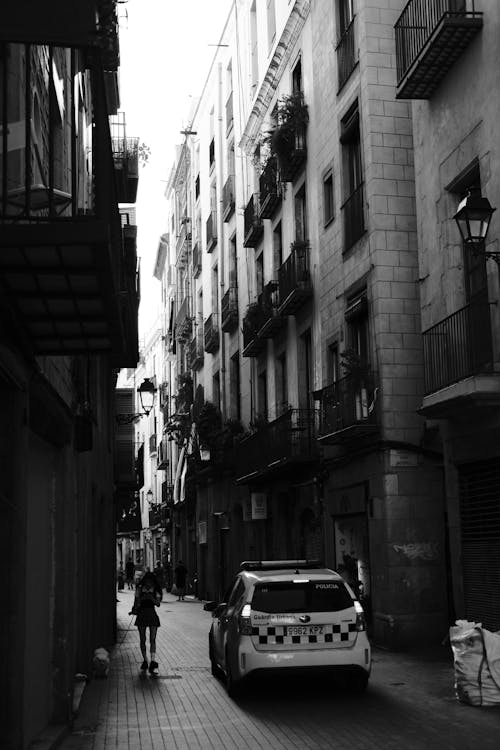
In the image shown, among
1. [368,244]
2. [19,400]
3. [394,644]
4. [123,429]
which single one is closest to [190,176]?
[123,429]

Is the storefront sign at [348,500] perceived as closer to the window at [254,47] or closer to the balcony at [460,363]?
the balcony at [460,363]

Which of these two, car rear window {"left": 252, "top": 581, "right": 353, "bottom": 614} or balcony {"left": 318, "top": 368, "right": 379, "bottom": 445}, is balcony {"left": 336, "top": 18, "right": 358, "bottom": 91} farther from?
car rear window {"left": 252, "top": 581, "right": 353, "bottom": 614}

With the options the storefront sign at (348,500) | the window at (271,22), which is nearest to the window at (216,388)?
the window at (271,22)

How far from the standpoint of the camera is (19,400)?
816 centimetres

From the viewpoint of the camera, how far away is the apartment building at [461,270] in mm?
15336

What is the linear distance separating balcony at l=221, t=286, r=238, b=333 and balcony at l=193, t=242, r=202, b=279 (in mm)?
9312

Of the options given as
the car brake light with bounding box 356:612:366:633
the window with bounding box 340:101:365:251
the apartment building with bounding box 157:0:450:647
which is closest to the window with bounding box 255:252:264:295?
the apartment building with bounding box 157:0:450:647

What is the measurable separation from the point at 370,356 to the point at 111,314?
46.0 feet

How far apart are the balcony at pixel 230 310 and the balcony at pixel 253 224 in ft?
11.2

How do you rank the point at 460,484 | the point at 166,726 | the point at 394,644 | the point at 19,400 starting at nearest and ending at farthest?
the point at 19,400
the point at 166,726
the point at 460,484
the point at 394,644

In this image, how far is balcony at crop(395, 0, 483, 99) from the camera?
15.9 meters

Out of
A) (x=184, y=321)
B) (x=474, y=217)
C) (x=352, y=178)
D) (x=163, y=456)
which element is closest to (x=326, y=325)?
(x=352, y=178)

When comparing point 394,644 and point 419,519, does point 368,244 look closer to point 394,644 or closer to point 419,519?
point 419,519

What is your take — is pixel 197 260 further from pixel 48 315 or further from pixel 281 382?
pixel 48 315
